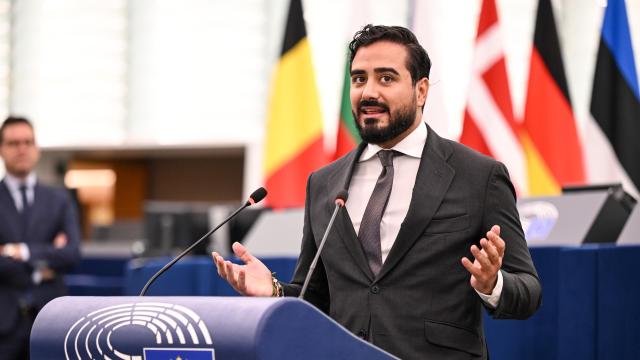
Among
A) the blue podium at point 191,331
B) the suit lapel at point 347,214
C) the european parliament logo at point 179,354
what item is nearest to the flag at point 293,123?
the suit lapel at point 347,214

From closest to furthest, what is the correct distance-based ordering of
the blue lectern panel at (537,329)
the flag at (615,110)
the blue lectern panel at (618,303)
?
the blue lectern panel at (618,303)
the blue lectern panel at (537,329)
the flag at (615,110)

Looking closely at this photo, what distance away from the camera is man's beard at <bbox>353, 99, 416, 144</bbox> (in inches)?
82.7

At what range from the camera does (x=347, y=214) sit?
6.98 feet

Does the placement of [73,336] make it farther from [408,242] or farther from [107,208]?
[107,208]

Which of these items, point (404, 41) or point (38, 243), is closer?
point (404, 41)

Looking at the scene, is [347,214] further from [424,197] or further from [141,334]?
[141,334]

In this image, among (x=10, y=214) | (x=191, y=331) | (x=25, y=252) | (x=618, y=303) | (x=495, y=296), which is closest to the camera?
(x=191, y=331)

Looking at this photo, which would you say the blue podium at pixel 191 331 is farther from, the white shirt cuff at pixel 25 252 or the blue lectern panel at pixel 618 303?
the white shirt cuff at pixel 25 252

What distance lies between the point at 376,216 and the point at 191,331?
683 millimetres

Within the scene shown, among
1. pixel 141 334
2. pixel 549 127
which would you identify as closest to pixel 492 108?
pixel 549 127

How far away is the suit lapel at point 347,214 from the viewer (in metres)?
2.07

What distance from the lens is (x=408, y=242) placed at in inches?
79.4

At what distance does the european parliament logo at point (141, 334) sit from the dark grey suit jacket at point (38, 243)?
7.66ft

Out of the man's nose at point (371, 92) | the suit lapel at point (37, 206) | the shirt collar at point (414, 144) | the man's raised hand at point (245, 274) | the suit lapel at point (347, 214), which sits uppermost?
the man's nose at point (371, 92)
